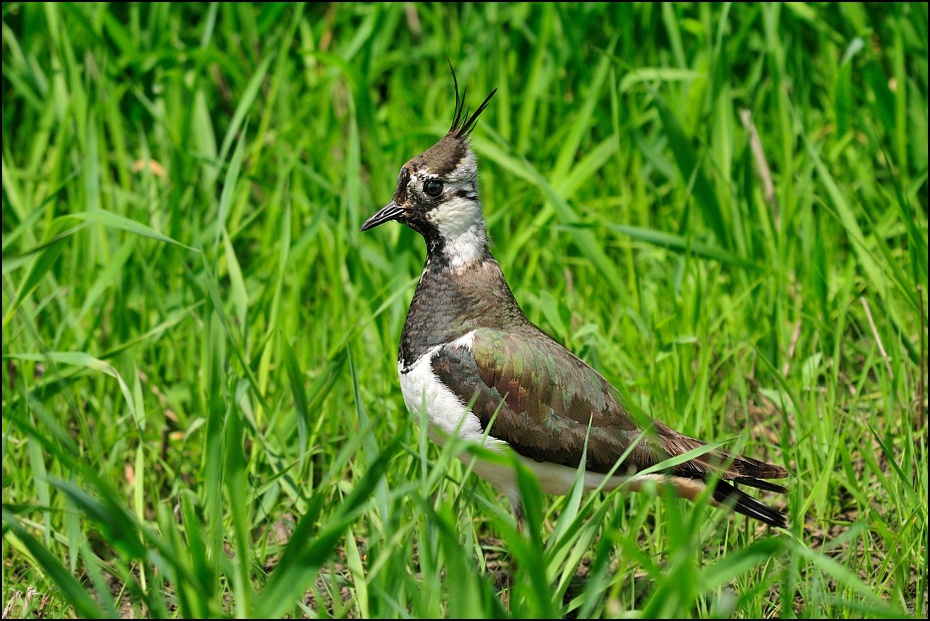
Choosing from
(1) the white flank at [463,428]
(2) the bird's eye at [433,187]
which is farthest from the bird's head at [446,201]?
(1) the white flank at [463,428]

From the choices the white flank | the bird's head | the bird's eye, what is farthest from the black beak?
the white flank

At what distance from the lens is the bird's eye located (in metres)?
3.71

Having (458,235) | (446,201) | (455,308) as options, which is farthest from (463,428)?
(446,201)

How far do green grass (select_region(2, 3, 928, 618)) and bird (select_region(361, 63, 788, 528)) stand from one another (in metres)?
0.16

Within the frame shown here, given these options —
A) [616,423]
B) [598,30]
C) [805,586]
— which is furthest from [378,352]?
[598,30]

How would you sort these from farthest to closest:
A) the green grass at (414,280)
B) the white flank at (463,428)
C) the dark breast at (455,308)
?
the dark breast at (455,308) → the white flank at (463,428) → the green grass at (414,280)

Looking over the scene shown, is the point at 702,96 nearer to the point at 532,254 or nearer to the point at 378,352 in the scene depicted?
the point at 532,254

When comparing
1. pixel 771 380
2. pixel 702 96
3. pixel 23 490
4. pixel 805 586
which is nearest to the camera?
pixel 805 586

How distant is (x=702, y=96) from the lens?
5.28m

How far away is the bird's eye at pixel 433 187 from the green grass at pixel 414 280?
504mm

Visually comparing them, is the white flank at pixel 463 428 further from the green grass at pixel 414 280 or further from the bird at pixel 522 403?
the green grass at pixel 414 280

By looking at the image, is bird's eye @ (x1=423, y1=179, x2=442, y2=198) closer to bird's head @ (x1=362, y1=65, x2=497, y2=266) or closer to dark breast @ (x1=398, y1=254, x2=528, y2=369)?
bird's head @ (x1=362, y1=65, x2=497, y2=266)

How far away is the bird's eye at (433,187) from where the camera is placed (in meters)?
3.71

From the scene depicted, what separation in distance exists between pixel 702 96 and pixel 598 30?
3.06 feet
